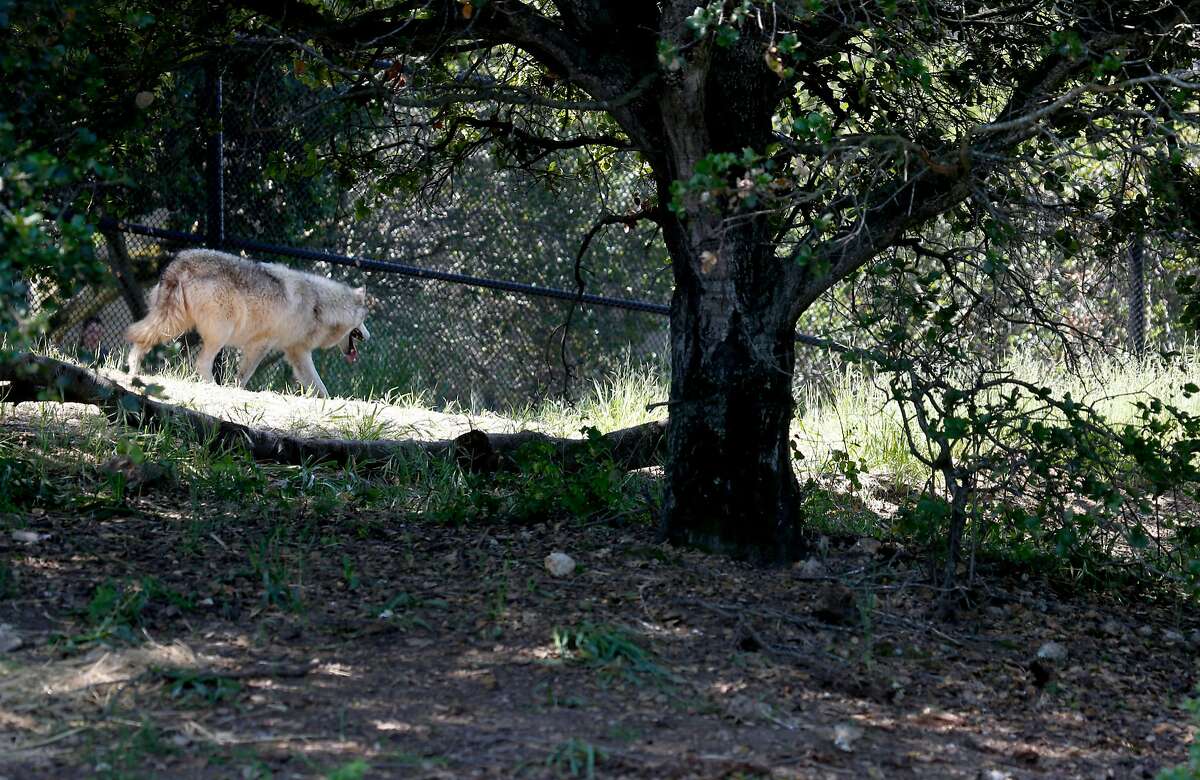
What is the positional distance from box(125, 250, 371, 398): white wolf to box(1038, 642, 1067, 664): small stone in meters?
6.99

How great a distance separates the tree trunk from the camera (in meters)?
4.85

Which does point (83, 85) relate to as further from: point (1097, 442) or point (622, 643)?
point (1097, 442)

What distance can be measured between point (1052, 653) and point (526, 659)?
1.95 metres

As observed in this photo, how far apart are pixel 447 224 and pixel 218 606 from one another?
9252 mm

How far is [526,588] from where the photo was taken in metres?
4.53

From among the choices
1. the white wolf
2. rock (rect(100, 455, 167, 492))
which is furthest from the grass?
the white wolf

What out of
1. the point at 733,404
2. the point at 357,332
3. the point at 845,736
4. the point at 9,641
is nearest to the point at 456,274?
the point at 357,332

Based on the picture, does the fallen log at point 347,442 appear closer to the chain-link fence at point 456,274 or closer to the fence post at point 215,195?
the fence post at point 215,195

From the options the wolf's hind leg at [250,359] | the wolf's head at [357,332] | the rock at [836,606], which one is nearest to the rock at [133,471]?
the rock at [836,606]

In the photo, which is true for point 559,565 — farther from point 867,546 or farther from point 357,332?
point 357,332

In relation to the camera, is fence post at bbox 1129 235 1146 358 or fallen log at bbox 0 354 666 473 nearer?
fallen log at bbox 0 354 666 473

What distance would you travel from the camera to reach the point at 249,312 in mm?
11180

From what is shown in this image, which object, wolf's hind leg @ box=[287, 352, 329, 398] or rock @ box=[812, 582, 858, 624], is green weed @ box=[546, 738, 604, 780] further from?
wolf's hind leg @ box=[287, 352, 329, 398]

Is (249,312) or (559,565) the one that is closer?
(559,565)
